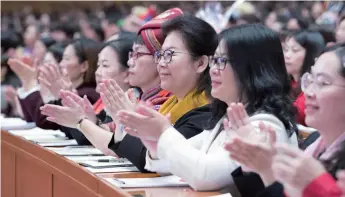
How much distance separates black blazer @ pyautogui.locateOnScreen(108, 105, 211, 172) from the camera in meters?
2.71

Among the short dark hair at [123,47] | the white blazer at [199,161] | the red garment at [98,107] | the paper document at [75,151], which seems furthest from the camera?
the red garment at [98,107]

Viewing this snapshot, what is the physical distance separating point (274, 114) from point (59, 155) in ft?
3.44

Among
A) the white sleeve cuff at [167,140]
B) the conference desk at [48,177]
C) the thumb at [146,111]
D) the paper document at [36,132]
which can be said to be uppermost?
the thumb at [146,111]

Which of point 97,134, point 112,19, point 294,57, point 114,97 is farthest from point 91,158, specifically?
point 112,19

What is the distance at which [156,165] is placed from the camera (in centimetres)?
258

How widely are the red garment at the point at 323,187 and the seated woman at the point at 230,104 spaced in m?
→ 0.54

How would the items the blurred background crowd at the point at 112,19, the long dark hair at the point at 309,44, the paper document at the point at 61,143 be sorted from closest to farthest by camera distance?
the paper document at the point at 61,143
the long dark hair at the point at 309,44
the blurred background crowd at the point at 112,19

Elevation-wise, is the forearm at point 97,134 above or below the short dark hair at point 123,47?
below

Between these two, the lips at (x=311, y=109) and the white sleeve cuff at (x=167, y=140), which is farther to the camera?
the white sleeve cuff at (x=167, y=140)

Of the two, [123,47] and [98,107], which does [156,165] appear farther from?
[98,107]

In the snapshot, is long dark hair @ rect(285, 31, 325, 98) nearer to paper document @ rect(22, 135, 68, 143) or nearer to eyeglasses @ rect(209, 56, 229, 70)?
paper document @ rect(22, 135, 68, 143)

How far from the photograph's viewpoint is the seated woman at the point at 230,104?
7.28 ft

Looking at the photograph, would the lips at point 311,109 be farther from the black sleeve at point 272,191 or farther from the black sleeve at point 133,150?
the black sleeve at point 133,150

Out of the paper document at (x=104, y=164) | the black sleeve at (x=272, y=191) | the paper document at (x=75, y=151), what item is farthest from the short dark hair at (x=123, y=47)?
the black sleeve at (x=272, y=191)
